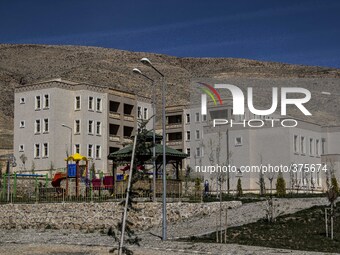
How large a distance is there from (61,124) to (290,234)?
43766 mm

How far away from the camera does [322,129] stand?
63.5 m

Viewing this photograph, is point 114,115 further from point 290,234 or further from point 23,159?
point 290,234

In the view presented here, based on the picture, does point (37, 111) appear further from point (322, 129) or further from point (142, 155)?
point (142, 155)

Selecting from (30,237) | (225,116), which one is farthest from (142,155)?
(225,116)

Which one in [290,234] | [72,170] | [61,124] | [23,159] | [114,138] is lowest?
[290,234]

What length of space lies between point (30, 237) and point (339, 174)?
3393 cm

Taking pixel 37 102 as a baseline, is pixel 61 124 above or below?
below

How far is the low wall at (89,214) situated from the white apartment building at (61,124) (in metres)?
27.9

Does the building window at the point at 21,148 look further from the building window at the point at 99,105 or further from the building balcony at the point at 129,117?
the building balcony at the point at 129,117

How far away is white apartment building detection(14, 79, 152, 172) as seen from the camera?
69.6 metres

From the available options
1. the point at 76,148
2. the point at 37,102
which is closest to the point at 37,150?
the point at 76,148

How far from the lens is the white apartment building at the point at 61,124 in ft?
228

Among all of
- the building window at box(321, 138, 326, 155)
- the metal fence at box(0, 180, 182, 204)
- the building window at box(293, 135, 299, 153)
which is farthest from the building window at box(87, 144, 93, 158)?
the metal fence at box(0, 180, 182, 204)

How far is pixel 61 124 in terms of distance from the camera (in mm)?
70062
